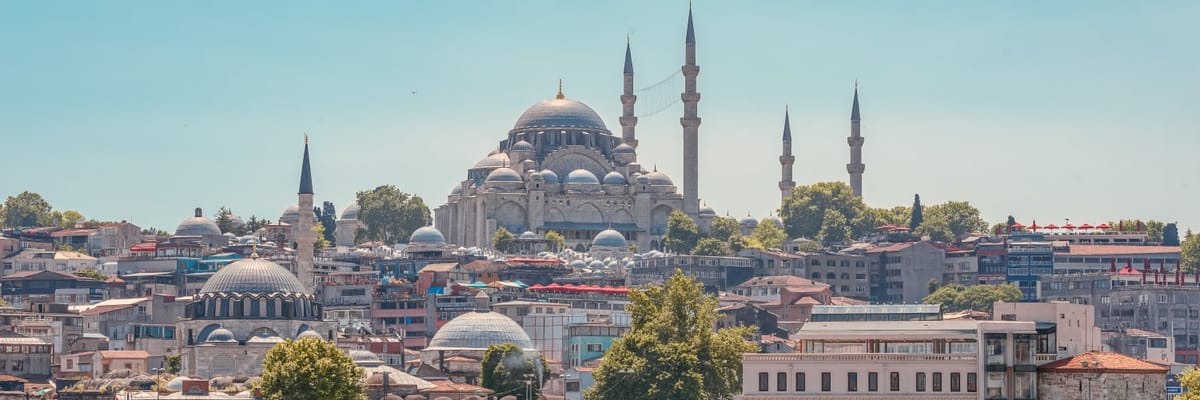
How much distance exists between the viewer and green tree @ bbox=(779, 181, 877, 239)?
175 m

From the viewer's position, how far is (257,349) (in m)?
107

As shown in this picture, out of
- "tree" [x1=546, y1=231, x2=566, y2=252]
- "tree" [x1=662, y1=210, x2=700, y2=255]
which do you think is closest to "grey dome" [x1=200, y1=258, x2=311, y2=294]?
"tree" [x1=546, y1=231, x2=566, y2=252]

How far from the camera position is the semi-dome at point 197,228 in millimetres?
164000

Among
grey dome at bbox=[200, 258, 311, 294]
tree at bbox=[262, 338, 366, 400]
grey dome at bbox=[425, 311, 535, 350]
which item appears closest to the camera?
tree at bbox=[262, 338, 366, 400]

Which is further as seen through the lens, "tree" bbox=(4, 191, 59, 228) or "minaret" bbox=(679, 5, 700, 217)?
"tree" bbox=(4, 191, 59, 228)

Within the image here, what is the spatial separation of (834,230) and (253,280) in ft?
216

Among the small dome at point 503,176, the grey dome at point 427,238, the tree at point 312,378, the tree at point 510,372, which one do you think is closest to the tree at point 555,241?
the small dome at point 503,176

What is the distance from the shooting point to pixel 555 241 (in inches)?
6265

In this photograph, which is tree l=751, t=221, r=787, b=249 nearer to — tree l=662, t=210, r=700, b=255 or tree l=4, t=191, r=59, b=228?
tree l=662, t=210, r=700, b=255

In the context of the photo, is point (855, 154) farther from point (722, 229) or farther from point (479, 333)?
point (479, 333)

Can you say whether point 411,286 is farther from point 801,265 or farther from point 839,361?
point 839,361

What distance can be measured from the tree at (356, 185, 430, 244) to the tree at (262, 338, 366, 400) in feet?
299

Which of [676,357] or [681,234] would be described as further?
[681,234]

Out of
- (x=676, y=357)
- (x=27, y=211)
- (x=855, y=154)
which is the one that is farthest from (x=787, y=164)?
(x=676, y=357)
